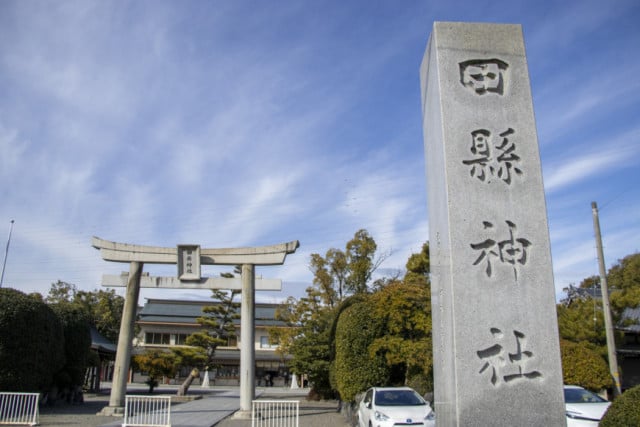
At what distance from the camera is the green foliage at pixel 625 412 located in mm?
6284

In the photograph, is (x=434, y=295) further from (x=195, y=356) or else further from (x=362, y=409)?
(x=195, y=356)

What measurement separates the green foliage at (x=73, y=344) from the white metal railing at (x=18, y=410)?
5.75 metres

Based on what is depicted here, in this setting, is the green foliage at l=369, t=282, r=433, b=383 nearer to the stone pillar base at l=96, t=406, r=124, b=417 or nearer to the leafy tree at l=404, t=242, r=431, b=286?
the leafy tree at l=404, t=242, r=431, b=286

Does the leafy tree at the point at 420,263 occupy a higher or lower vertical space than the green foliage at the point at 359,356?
higher

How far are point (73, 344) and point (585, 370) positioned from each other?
59.7 ft

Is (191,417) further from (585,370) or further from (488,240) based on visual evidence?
(488,240)

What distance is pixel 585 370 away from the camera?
48.8 ft

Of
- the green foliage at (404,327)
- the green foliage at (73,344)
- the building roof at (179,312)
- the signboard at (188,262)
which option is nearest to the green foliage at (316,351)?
the green foliage at (404,327)

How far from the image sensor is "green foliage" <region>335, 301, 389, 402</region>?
1387 centimetres

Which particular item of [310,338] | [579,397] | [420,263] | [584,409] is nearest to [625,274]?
[420,263]

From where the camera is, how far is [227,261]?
16266 mm

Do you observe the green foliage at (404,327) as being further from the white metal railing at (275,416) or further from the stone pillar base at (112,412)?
the stone pillar base at (112,412)

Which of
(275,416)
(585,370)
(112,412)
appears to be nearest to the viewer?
(275,416)

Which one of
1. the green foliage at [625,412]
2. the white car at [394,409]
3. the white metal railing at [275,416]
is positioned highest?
the green foliage at [625,412]
